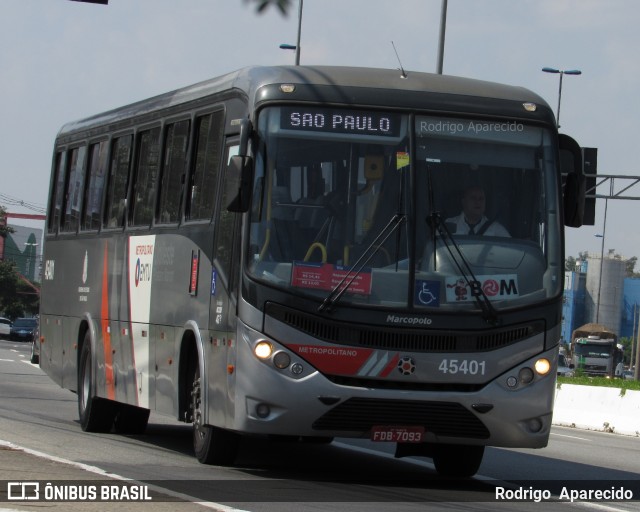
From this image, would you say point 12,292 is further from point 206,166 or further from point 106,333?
point 206,166

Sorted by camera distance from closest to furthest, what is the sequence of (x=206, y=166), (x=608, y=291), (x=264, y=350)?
(x=264, y=350), (x=206, y=166), (x=608, y=291)

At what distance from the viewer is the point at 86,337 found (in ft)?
56.3

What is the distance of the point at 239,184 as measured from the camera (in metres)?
11.4

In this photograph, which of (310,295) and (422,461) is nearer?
(310,295)

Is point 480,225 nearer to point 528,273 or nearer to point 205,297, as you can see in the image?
point 528,273

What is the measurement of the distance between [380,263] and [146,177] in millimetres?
4376

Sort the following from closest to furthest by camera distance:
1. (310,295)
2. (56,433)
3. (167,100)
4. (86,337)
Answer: (310,295) → (167,100) → (56,433) → (86,337)

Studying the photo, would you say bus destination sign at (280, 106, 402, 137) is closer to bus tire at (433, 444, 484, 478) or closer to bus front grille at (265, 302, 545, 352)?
bus front grille at (265, 302, 545, 352)

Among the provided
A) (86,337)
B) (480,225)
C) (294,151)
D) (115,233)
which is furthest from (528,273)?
(86,337)

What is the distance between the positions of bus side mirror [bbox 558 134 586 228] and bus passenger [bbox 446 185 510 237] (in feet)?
2.28

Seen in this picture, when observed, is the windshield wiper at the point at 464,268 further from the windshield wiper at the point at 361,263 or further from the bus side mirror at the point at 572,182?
the bus side mirror at the point at 572,182

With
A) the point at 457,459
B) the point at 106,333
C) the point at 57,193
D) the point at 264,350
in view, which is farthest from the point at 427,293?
the point at 57,193

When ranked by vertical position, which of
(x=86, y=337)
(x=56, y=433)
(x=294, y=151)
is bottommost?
(x=56, y=433)

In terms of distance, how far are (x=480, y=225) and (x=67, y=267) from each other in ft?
26.3
